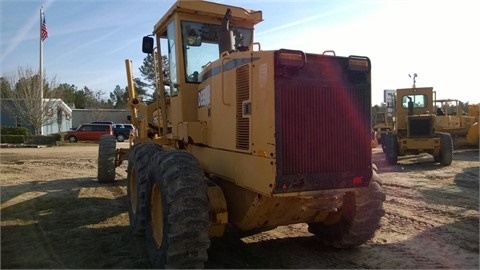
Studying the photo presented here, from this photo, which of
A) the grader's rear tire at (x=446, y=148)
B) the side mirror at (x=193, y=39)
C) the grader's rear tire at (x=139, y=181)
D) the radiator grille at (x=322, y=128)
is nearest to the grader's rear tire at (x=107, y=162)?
the grader's rear tire at (x=139, y=181)

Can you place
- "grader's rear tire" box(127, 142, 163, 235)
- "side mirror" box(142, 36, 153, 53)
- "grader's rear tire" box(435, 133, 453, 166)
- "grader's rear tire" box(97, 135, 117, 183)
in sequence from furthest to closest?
"grader's rear tire" box(435, 133, 453, 166) < "grader's rear tire" box(97, 135, 117, 183) < "side mirror" box(142, 36, 153, 53) < "grader's rear tire" box(127, 142, 163, 235)

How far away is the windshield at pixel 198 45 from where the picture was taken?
611cm

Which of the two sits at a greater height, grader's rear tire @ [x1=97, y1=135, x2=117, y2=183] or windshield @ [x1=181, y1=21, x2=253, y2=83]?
windshield @ [x1=181, y1=21, x2=253, y2=83]

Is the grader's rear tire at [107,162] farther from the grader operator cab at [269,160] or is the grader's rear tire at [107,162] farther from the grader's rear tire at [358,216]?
the grader's rear tire at [358,216]

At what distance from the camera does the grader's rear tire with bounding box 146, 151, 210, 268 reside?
420cm

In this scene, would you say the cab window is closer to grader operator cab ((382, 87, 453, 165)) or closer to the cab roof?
grader operator cab ((382, 87, 453, 165))

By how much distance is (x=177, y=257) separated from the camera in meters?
4.20

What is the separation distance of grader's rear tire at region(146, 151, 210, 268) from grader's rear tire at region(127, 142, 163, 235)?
98 centimetres

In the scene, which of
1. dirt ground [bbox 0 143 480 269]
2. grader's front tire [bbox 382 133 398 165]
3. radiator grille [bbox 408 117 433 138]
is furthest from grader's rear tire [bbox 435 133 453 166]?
dirt ground [bbox 0 143 480 269]

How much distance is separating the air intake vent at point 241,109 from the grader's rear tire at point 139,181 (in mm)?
1501

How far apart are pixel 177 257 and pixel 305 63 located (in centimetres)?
231

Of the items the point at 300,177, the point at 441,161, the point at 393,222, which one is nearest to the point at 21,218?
the point at 300,177

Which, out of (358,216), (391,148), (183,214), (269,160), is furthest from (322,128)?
(391,148)

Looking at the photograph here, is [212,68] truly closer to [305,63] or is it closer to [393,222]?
[305,63]
